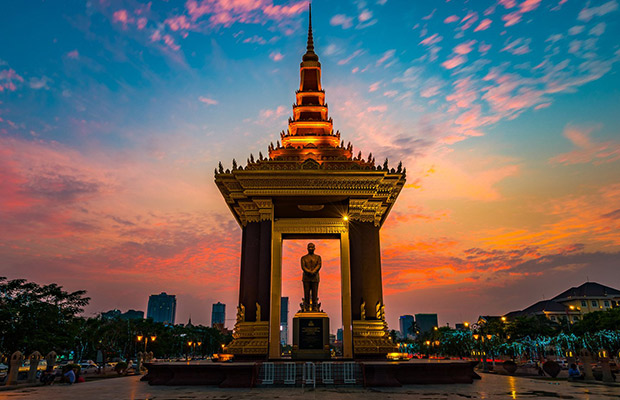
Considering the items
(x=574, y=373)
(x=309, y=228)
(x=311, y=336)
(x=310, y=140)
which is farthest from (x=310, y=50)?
(x=574, y=373)

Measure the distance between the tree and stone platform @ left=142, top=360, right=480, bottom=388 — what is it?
2383 centimetres

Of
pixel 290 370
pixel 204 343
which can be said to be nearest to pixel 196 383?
pixel 290 370

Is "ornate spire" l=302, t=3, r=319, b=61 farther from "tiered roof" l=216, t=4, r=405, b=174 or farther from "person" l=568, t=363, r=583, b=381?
"person" l=568, t=363, r=583, b=381

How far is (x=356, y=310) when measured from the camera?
2105cm

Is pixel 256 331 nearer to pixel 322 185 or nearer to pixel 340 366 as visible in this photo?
pixel 340 366

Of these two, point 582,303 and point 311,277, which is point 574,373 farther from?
point 582,303

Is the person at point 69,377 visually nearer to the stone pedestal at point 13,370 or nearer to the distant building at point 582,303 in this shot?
the stone pedestal at point 13,370

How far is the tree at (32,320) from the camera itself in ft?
113

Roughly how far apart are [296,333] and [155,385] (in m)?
6.60

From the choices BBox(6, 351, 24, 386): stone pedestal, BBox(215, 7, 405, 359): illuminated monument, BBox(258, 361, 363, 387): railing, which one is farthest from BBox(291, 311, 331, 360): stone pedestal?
BBox(6, 351, 24, 386): stone pedestal

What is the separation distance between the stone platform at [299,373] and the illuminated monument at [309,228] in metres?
2.73

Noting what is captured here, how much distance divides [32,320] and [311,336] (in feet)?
93.9

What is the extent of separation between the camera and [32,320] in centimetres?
3575

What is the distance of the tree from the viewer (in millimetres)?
34438
